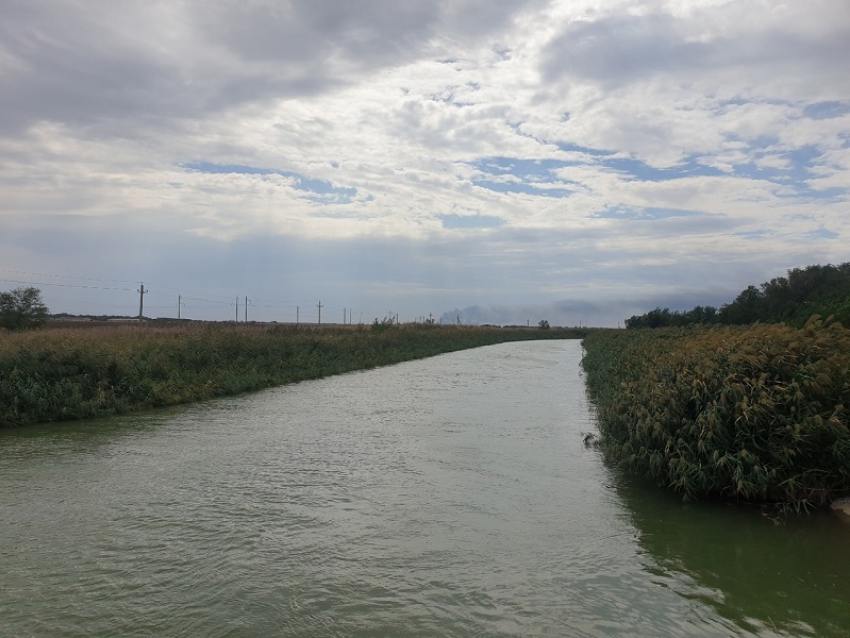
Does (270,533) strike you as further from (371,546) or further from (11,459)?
(11,459)

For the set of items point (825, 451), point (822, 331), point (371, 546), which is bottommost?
point (371, 546)

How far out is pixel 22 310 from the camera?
30391 millimetres

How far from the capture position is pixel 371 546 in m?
5.90

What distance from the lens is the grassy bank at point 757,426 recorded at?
688 centimetres

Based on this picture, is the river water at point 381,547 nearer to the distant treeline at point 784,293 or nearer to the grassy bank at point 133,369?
the grassy bank at point 133,369

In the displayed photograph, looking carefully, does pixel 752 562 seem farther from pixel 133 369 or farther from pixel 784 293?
pixel 784 293

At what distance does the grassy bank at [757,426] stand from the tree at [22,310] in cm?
3168

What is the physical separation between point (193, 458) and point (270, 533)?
3923mm

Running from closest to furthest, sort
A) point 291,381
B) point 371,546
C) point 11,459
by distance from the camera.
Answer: point 371,546 < point 11,459 < point 291,381

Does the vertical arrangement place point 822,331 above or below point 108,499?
above

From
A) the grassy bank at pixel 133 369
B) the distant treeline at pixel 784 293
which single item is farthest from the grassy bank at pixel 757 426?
the distant treeline at pixel 784 293

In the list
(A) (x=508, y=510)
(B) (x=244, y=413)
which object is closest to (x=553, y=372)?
(B) (x=244, y=413)

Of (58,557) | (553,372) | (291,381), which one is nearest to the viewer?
(58,557)

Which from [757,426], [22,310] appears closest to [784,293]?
[757,426]
